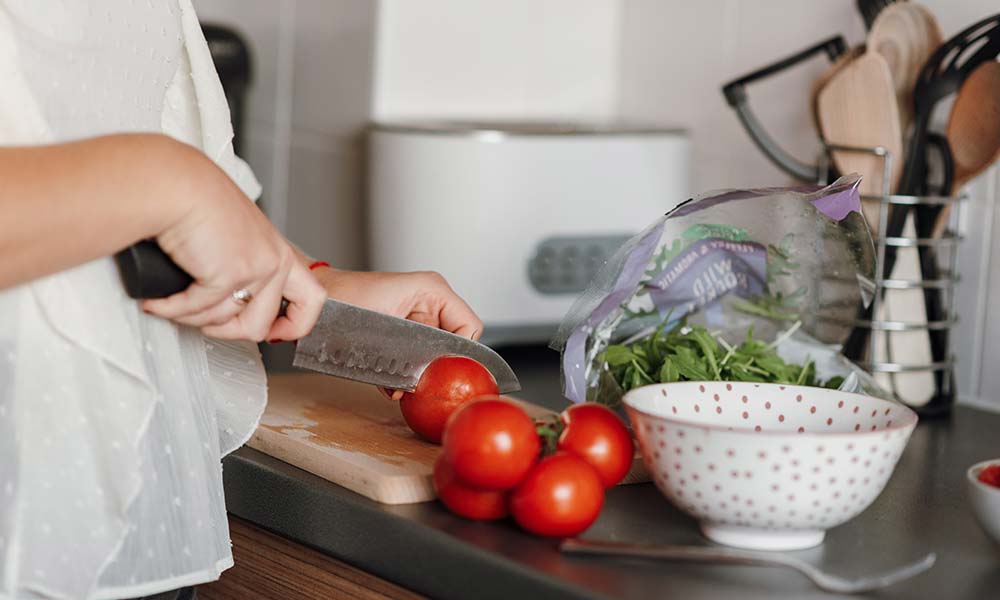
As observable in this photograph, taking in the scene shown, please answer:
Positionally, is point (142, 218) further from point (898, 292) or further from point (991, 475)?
point (898, 292)

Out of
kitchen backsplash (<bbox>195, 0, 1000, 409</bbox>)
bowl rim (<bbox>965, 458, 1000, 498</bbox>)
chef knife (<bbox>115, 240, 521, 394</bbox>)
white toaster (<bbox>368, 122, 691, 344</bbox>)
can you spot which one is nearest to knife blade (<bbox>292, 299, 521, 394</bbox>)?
chef knife (<bbox>115, 240, 521, 394</bbox>)

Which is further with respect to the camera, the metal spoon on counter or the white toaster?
the white toaster

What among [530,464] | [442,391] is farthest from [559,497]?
[442,391]

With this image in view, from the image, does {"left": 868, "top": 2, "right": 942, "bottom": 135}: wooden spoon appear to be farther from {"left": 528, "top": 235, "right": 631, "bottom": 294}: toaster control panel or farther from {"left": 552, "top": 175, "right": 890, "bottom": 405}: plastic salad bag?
{"left": 528, "top": 235, "right": 631, "bottom": 294}: toaster control panel

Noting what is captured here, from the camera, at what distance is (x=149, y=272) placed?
761 millimetres

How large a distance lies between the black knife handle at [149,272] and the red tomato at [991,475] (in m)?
0.51

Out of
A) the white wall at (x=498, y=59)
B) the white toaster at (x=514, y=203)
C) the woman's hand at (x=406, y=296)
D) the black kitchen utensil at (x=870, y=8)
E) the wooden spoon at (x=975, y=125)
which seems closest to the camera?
the woman's hand at (x=406, y=296)

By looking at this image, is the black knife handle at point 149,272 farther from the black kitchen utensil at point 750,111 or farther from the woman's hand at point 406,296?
the black kitchen utensil at point 750,111

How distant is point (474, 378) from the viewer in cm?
98

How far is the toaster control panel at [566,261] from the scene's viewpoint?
1553 mm

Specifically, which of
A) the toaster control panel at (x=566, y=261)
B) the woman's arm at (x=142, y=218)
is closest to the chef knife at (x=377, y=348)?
the woman's arm at (x=142, y=218)

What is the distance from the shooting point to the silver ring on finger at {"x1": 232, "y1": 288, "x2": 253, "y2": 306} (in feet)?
2.66

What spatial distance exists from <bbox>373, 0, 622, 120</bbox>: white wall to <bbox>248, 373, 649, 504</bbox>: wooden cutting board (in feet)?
1.91

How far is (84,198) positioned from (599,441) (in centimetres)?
35
